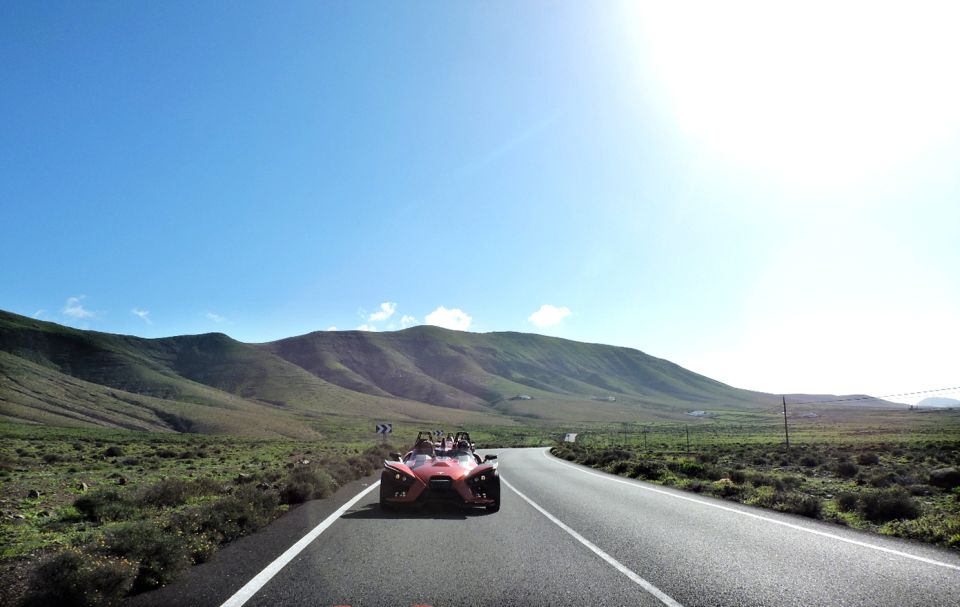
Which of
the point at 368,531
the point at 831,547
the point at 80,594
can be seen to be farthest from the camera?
the point at 368,531

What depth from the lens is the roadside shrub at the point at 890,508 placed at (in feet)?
35.4

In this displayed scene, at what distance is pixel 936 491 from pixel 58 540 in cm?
2253

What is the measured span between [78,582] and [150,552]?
125 centimetres

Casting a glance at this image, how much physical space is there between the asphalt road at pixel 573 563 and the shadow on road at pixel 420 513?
80 mm

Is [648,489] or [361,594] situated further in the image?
[648,489]

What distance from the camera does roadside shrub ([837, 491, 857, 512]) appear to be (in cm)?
1241

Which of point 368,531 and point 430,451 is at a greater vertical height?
point 430,451

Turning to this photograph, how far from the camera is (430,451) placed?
1396cm

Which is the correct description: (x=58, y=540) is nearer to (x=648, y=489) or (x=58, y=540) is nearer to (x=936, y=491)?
(x=648, y=489)

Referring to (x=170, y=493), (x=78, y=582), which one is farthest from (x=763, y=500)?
(x=170, y=493)

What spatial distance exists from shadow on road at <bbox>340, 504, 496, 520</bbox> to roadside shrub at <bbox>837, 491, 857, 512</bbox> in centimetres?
820

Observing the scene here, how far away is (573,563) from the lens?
22.9 ft

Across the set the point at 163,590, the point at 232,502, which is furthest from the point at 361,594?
the point at 232,502

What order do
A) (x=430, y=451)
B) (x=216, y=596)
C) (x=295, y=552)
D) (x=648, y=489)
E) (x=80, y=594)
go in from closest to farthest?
(x=80, y=594), (x=216, y=596), (x=295, y=552), (x=430, y=451), (x=648, y=489)
